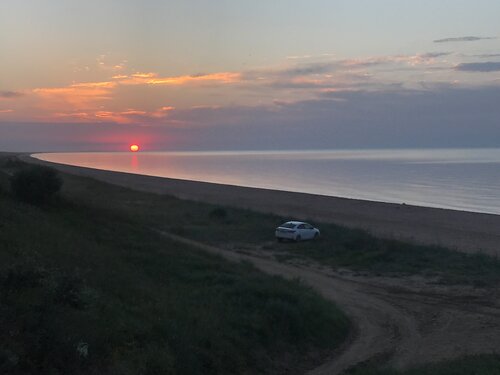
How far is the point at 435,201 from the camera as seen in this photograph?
77000 mm

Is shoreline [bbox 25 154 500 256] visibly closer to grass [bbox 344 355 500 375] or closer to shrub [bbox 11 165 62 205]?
shrub [bbox 11 165 62 205]

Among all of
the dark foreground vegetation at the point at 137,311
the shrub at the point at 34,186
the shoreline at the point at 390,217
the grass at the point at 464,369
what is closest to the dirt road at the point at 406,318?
the dark foreground vegetation at the point at 137,311

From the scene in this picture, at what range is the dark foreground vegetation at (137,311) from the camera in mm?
9266

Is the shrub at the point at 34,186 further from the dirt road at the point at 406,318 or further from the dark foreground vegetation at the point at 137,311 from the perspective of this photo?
the dirt road at the point at 406,318

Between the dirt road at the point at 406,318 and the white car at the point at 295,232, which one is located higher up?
the white car at the point at 295,232

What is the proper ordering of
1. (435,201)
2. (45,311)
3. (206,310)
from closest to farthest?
(45,311)
(206,310)
(435,201)

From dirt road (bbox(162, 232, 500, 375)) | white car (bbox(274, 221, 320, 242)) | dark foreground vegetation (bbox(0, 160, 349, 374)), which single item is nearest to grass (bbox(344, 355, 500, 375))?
dirt road (bbox(162, 232, 500, 375))

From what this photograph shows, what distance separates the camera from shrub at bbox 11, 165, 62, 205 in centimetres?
2669

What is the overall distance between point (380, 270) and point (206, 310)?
1472cm

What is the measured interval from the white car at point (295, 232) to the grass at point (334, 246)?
50 cm

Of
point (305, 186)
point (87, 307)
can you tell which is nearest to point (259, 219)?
Answer: point (87, 307)

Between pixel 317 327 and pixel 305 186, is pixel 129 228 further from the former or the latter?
pixel 305 186

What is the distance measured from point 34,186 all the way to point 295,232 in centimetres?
1448

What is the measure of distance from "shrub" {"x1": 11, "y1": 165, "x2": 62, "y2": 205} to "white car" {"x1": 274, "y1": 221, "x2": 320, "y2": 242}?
43.1 ft
